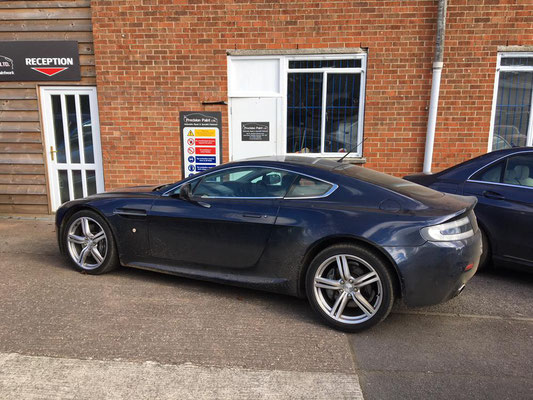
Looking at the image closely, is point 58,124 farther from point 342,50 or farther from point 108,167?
point 342,50

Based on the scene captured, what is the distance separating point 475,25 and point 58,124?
23.7 ft

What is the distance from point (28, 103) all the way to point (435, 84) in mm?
6932

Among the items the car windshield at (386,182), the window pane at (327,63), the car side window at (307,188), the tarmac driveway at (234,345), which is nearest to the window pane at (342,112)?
the window pane at (327,63)

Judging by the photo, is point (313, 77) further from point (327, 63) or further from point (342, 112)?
point (342, 112)

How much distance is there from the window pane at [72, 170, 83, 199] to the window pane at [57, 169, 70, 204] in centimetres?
14

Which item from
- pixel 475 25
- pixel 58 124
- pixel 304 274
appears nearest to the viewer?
pixel 304 274

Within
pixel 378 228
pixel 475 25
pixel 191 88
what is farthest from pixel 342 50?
pixel 378 228

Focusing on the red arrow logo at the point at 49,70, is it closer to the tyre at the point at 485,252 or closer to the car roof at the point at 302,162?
the car roof at the point at 302,162

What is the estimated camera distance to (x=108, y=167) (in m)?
7.59

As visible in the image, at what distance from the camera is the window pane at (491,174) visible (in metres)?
4.68

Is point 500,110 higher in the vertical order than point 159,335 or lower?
higher

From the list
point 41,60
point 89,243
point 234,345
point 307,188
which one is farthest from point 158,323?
point 41,60

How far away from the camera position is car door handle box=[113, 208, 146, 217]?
4.36 metres

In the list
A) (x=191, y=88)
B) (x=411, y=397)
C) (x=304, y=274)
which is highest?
(x=191, y=88)
